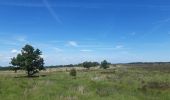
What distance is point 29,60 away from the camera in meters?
85.4

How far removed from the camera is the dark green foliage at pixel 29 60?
85.0 metres

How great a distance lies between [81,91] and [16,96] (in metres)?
7.22

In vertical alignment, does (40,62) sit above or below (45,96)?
above

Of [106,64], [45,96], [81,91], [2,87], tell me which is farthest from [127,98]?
[106,64]

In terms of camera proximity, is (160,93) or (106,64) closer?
(160,93)

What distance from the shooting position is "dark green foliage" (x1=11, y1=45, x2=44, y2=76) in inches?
3346

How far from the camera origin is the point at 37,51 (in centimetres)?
8875

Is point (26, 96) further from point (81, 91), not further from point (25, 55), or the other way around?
point (25, 55)

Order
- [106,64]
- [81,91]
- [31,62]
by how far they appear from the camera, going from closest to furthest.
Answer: [81,91], [31,62], [106,64]

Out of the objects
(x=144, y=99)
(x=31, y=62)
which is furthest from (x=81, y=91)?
(x=31, y=62)

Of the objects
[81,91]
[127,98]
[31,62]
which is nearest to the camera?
[127,98]

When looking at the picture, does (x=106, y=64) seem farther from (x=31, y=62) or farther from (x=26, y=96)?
(x=26, y=96)

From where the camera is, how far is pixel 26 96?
30312 mm

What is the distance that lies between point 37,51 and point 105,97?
6076cm
